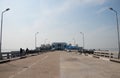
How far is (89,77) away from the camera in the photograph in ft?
40.4

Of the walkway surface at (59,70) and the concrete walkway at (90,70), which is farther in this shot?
the concrete walkway at (90,70)

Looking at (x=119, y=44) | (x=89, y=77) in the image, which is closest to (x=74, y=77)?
(x=89, y=77)

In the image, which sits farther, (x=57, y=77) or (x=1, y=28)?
(x=1, y=28)

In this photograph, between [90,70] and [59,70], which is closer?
[59,70]

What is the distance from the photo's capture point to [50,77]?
12172 mm

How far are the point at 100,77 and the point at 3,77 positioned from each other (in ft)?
19.7

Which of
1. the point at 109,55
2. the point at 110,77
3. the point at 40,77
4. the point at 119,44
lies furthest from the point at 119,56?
the point at 40,77

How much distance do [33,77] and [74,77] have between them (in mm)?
2558

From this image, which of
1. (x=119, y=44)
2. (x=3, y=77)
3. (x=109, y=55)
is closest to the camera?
(x=3, y=77)

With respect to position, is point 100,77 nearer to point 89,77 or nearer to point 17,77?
point 89,77

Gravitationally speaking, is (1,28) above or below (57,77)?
above

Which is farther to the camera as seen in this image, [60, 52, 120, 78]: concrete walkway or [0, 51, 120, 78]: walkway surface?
[60, 52, 120, 78]: concrete walkway

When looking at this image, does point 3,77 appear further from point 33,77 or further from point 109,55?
point 109,55

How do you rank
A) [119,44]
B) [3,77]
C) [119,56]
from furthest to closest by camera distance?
[119,44], [119,56], [3,77]
